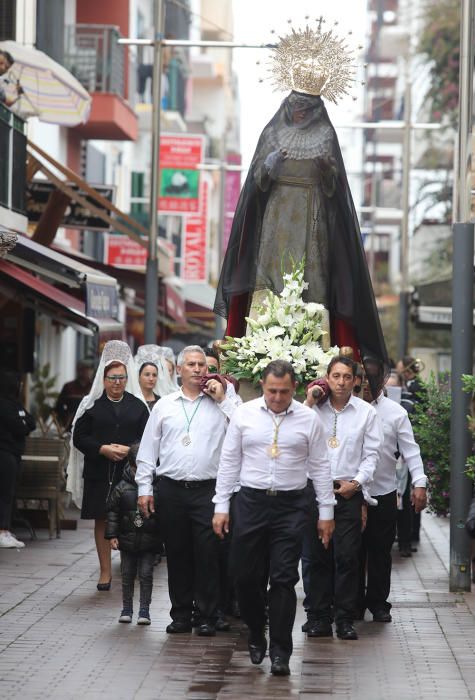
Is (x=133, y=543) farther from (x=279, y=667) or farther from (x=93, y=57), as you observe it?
(x=93, y=57)

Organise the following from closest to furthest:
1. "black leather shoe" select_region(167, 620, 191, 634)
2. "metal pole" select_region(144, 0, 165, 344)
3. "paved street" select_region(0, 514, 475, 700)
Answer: "paved street" select_region(0, 514, 475, 700)
"black leather shoe" select_region(167, 620, 191, 634)
"metal pole" select_region(144, 0, 165, 344)

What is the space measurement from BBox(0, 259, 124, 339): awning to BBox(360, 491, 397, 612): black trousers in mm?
6912

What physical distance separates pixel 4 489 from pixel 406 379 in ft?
19.2

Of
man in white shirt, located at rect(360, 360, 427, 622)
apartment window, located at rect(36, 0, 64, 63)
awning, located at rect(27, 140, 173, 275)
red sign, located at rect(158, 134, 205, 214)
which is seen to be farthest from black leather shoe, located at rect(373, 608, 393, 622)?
red sign, located at rect(158, 134, 205, 214)

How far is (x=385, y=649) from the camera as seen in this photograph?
10773 mm

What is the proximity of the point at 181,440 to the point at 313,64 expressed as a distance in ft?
11.5

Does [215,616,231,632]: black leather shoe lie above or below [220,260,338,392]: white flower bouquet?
below

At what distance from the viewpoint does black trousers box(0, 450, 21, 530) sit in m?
16.2

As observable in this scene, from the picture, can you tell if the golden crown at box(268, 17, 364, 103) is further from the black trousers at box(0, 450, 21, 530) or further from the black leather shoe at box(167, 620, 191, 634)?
the black trousers at box(0, 450, 21, 530)

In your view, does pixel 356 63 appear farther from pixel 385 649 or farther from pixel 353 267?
pixel 385 649

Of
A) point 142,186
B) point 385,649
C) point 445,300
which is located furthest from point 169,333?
point 385,649

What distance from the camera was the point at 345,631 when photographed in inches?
443

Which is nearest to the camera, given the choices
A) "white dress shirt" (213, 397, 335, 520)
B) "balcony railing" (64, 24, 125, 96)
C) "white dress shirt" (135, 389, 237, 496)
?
"white dress shirt" (213, 397, 335, 520)

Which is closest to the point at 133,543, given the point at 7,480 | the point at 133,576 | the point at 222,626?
the point at 133,576
